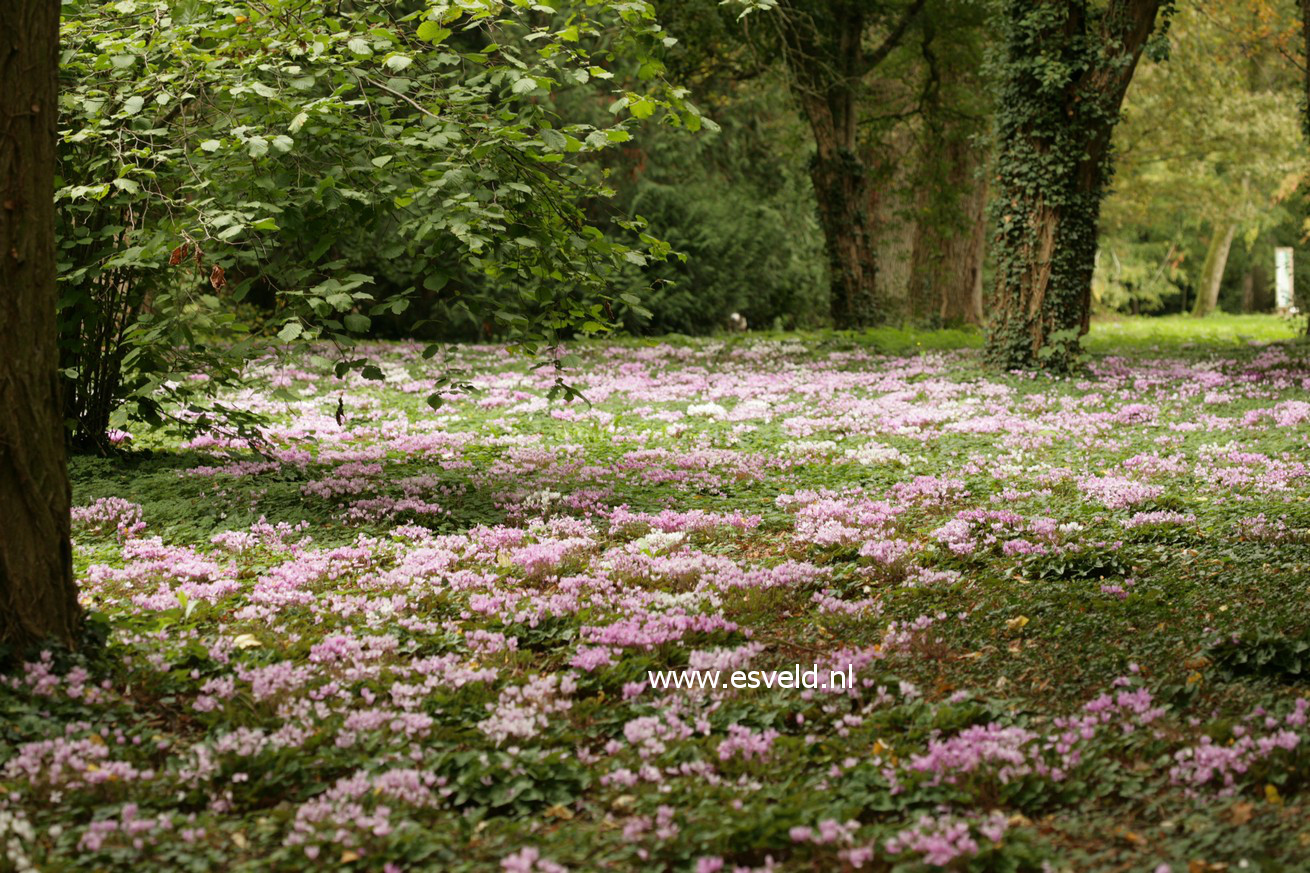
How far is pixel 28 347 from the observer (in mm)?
4633

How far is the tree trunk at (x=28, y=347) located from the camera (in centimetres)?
454

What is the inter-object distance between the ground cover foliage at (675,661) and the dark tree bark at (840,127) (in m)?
13.7

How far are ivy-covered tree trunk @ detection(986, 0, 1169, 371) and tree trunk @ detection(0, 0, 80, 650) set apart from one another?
13.8 metres

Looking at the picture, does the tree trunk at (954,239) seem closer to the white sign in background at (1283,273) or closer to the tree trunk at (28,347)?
the white sign in background at (1283,273)

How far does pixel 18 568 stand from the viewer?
4570 mm

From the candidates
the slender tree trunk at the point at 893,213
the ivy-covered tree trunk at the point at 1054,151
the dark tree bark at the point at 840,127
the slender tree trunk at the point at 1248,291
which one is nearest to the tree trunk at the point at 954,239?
the slender tree trunk at the point at 893,213

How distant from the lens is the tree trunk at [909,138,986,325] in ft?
83.7

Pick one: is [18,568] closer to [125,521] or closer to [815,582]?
[125,521]

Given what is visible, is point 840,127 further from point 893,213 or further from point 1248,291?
point 1248,291

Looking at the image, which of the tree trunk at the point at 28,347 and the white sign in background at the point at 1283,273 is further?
the white sign in background at the point at 1283,273

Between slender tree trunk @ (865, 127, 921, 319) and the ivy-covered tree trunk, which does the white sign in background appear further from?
the ivy-covered tree trunk

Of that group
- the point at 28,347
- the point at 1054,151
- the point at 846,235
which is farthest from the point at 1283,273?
the point at 28,347

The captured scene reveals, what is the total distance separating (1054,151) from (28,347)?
574 inches

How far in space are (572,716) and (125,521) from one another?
4506mm
